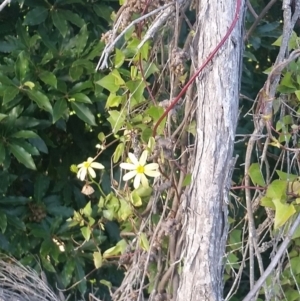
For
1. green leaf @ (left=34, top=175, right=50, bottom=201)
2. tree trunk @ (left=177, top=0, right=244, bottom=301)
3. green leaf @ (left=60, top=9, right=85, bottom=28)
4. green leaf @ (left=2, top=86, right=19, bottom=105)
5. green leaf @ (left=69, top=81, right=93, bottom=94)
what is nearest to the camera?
tree trunk @ (left=177, top=0, right=244, bottom=301)

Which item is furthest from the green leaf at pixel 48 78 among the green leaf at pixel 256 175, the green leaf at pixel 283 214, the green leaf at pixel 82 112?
the green leaf at pixel 283 214

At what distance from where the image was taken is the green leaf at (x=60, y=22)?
1677 mm

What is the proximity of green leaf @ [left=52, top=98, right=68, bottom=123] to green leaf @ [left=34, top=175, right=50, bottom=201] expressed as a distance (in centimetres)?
34

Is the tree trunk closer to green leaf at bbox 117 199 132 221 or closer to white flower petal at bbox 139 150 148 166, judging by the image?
white flower petal at bbox 139 150 148 166

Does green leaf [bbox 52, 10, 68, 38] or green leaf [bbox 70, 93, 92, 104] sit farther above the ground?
green leaf [bbox 52, 10, 68, 38]

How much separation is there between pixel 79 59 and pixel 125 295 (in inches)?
27.3

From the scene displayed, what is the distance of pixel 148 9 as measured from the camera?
1.21 m

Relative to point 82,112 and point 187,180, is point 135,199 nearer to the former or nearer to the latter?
point 187,180

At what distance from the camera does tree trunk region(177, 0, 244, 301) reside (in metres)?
1.00

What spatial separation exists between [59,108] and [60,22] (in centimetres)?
29

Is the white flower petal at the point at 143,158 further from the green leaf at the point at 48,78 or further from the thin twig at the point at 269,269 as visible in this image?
the green leaf at the point at 48,78

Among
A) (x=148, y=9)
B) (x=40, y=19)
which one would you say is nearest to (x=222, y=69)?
(x=148, y=9)

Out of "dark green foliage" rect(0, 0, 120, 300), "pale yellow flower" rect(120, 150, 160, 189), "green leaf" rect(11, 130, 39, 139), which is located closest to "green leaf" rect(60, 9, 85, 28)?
"dark green foliage" rect(0, 0, 120, 300)

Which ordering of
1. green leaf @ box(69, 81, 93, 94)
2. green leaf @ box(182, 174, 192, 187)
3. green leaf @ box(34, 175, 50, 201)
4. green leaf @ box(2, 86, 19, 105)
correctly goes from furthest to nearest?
green leaf @ box(34, 175, 50, 201)
green leaf @ box(69, 81, 93, 94)
green leaf @ box(2, 86, 19, 105)
green leaf @ box(182, 174, 192, 187)
